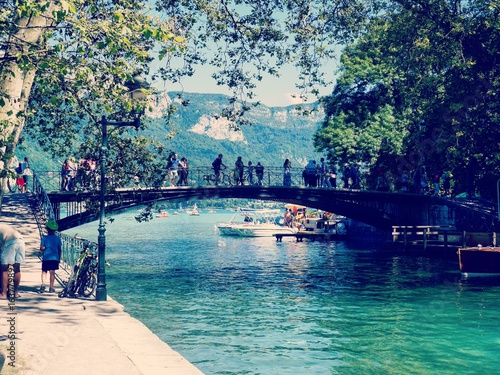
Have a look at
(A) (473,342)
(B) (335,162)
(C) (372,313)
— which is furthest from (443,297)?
(B) (335,162)

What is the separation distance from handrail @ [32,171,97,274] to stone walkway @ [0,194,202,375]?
2408mm

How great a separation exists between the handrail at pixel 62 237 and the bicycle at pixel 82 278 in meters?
0.63

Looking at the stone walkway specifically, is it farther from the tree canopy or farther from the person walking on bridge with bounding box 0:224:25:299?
the tree canopy

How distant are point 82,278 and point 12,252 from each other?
301 centimetres

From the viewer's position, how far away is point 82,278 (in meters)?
18.5

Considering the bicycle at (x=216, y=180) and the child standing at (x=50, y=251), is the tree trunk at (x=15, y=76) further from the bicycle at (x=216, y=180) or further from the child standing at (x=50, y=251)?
the bicycle at (x=216, y=180)

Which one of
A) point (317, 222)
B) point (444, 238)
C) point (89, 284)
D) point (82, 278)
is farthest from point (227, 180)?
point (317, 222)

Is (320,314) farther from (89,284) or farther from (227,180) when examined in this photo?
(227,180)

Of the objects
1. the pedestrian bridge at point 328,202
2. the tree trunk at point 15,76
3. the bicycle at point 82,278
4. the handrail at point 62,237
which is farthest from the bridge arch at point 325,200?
the tree trunk at point 15,76

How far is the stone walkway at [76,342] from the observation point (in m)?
10.8

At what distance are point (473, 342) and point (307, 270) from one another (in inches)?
819

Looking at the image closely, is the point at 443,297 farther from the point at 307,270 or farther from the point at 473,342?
the point at 307,270

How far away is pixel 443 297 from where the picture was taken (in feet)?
90.8

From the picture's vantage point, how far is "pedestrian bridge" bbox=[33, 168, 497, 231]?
38.1 meters
